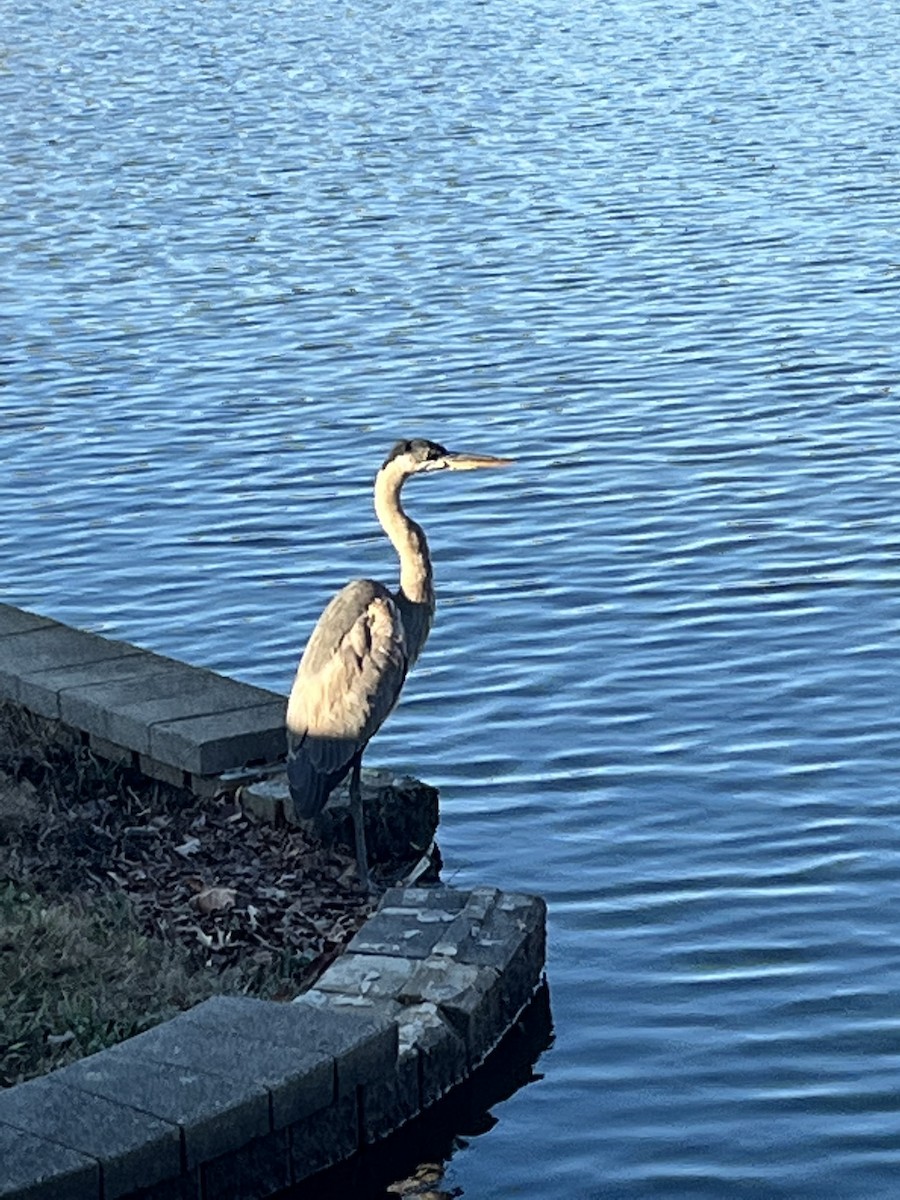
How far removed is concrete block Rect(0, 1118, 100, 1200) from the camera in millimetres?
7086

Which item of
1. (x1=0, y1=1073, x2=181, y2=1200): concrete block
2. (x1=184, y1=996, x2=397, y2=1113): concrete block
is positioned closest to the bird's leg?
(x1=184, y1=996, x2=397, y2=1113): concrete block

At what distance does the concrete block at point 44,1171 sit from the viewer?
7086 millimetres

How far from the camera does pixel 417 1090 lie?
8.39m

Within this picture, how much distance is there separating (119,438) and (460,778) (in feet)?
24.0

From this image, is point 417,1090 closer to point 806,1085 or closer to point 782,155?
point 806,1085

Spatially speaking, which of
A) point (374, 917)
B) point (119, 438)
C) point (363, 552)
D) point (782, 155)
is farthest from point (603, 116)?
point (374, 917)

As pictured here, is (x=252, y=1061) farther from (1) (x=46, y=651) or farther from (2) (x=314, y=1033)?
(1) (x=46, y=651)

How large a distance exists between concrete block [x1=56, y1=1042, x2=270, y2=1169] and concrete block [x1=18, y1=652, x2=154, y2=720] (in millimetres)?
3636

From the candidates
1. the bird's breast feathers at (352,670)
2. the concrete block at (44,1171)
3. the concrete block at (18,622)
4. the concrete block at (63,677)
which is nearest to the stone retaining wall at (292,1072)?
the concrete block at (44,1171)

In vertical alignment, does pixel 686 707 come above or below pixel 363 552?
below

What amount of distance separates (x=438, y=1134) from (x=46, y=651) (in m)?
4.18

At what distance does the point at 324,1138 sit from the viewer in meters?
7.96

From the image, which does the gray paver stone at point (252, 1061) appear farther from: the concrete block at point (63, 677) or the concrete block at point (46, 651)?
the concrete block at point (46, 651)

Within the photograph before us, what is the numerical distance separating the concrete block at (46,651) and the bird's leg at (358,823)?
206cm
